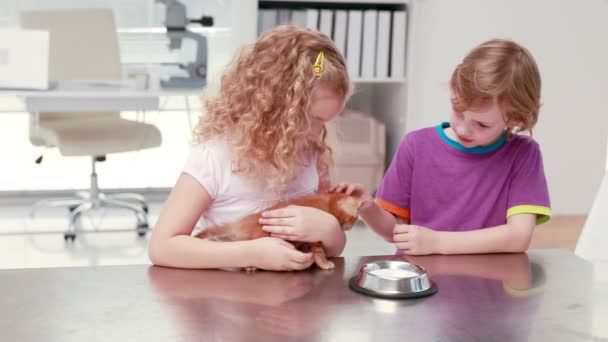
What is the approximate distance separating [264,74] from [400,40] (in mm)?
2659

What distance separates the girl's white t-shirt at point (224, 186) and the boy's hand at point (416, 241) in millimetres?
215

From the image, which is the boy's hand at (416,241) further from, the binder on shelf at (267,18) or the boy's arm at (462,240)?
the binder on shelf at (267,18)

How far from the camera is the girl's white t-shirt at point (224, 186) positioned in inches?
56.2

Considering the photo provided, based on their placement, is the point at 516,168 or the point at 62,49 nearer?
the point at 516,168

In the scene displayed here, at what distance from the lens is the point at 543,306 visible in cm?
115

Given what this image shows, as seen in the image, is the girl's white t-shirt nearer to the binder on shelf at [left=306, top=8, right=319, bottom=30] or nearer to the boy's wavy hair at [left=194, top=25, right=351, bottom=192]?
the boy's wavy hair at [left=194, top=25, right=351, bottom=192]

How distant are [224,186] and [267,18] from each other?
2628mm

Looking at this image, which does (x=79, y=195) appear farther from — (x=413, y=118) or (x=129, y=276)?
(x=129, y=276)

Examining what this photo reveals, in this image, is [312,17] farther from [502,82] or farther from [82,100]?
[502,82]

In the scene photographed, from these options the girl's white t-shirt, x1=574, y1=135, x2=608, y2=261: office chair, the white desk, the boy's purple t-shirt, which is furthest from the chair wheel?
x1=574, y1=135, x2=608, y2=261: office chair

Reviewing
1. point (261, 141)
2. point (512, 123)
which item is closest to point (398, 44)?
point (512, 123)

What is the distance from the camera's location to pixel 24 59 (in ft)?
12.8

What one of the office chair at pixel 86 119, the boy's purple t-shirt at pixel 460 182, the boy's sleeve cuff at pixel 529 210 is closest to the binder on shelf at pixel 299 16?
the office chair at pixel 86 119

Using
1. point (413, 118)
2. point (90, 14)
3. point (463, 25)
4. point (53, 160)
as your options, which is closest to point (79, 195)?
point (53, 160)
